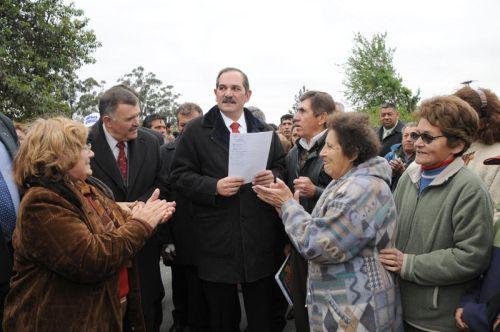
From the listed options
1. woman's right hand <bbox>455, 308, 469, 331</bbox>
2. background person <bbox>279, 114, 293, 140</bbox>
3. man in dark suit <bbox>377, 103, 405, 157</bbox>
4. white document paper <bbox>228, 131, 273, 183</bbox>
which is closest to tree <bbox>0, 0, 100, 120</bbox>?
background person <bbox>279, 114, 293, 140</bbox>

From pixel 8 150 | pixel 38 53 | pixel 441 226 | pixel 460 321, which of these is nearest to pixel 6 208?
pixel 8 150

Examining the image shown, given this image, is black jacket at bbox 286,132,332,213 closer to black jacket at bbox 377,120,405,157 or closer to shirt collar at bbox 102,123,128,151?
Answer: shirt collar at bbox 102,123,128,151

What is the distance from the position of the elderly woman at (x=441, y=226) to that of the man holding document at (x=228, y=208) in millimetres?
1093

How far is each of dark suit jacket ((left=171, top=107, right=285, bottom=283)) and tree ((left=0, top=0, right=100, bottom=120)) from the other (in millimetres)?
11788

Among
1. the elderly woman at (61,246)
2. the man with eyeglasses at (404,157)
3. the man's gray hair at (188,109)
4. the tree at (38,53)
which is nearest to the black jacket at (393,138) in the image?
the man with eyeglasses at (404,157)

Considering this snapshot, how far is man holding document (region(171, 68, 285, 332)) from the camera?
3.07m

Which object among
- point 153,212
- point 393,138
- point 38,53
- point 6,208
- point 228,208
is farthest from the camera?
point 38,53

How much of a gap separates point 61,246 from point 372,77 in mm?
39643

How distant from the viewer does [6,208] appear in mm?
2582

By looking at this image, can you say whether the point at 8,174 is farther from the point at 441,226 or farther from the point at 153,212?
the point at 441,226

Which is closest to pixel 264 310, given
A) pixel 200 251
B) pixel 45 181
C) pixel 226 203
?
pixel 200 251

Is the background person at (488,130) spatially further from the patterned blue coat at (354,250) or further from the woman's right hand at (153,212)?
the woman's right hand at (153,212)

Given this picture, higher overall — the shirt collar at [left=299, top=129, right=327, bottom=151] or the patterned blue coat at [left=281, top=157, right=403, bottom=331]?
the shirt collar at [left=299, top=129, right=327, bottom=151]

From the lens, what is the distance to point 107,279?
225 cm
